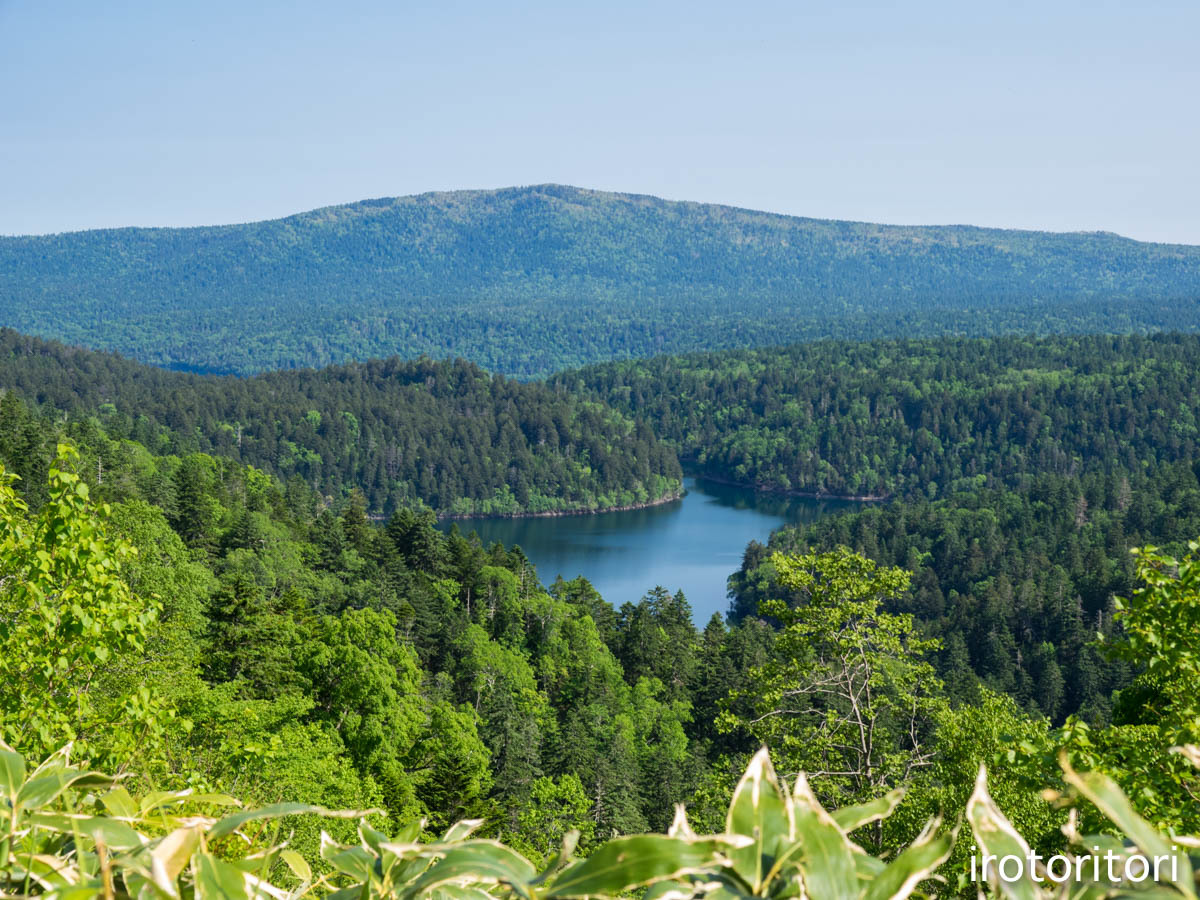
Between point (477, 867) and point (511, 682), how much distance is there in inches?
1548

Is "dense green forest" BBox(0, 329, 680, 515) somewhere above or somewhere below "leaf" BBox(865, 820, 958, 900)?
below

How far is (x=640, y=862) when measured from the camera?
1655 mm

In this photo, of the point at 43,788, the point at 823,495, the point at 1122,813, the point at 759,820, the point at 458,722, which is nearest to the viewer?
the point at 1122,813

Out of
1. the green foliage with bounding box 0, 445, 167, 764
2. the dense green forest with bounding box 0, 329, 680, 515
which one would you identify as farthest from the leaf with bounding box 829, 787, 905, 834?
the dense green forest with bounding box 0, 329, 680, 515

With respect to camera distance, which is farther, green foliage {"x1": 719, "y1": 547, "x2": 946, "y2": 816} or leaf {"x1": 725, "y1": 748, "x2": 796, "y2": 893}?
green foliage {"x1": 719, "y1": 547, "x2": 946, "y2": 816}

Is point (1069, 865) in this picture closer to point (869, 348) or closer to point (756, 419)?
point (756, 419)

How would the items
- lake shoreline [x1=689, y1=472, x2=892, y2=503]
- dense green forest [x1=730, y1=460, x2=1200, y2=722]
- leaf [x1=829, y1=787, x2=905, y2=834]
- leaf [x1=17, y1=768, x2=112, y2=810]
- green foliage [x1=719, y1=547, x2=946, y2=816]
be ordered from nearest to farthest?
leaf [x1=829, y1=787, x2=905, y2=834] < leaf [x1=17, y1=768, x2=112, y2=810] < green foliage [x1=719, y1=547, x2=946, y2=816] < dense green forest [x1=730, y1=460, x2=1200, y2=722] < lake shoreline [x1=689, y1=472, x2=892, y2=503]

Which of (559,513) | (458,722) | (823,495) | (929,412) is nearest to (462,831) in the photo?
(458,722)

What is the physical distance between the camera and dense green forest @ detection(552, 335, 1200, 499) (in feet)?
482

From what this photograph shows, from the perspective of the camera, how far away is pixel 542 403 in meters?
152

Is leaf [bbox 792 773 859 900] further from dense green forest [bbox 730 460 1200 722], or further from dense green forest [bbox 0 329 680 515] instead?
dense green forest [bbox 0 329 680 515]

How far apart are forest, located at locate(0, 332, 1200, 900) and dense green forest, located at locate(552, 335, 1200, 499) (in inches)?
406

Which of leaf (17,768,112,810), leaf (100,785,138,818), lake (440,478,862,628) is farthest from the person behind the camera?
lake (440,478,862,628)

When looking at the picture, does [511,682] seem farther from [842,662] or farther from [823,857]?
[823,857]
